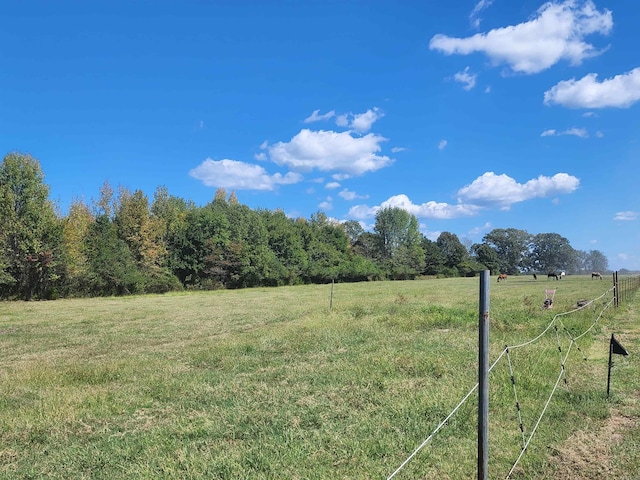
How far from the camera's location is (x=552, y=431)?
5688 millimetres

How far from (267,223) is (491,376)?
71.2 metres

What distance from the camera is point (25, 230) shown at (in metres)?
38.3

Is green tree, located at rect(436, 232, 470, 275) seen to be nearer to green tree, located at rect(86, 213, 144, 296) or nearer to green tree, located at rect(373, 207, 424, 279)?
green tree, located at rect(373, 207, 424, 279)

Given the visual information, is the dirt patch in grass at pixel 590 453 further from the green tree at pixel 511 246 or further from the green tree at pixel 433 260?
the green tree at pixel 511 246

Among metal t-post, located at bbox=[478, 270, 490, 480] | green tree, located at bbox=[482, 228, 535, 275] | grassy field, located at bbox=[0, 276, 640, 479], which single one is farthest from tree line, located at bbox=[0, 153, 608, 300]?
metal t-post, located at bbox=[478, 270, 490, 480]

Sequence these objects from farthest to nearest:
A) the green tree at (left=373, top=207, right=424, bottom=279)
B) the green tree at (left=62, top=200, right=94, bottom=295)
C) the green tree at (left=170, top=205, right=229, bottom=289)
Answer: the green tree at (left=373, top=207, right=424, bottom=279)
the green tree at (left=170, top=205, right=229, bottom=289)
the green tree at (left=62, top=200, right=94, bottom=295)

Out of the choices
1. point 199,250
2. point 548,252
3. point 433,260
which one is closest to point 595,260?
point 548,252

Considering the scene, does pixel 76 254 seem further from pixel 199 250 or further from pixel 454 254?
pixel 454 254

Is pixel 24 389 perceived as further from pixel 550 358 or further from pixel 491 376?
pixel 550 358

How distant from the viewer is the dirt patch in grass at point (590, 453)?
463 centimetres

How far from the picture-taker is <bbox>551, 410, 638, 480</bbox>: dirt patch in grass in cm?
463

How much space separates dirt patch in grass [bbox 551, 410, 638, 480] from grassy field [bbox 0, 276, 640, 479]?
0.07 ft

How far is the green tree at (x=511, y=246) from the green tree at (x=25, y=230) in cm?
11911

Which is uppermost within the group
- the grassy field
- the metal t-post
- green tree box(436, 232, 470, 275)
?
green tree box(436, 232, 470, 275)
